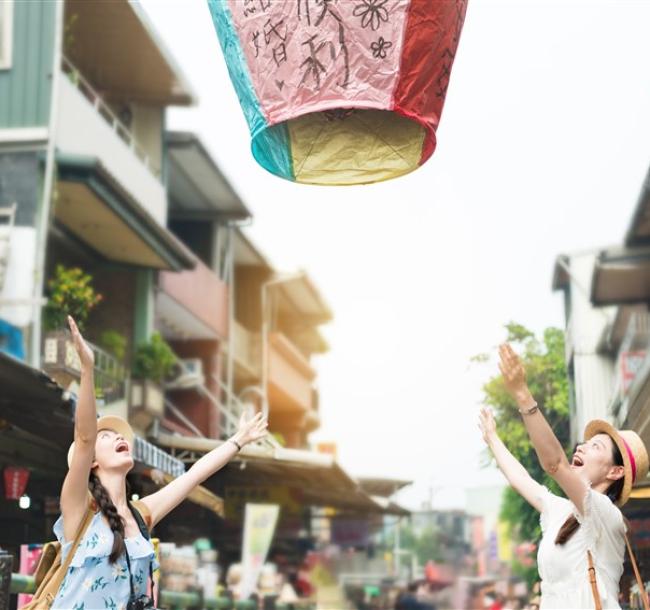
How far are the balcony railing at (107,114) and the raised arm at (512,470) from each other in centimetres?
1176

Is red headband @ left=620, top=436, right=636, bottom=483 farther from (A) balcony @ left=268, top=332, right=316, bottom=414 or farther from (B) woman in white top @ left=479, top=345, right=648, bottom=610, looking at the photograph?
(A) balcony @ left=268, top=332, right=316, bottom=414

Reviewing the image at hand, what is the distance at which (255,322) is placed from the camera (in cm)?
2712

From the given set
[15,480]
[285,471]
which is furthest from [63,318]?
[285,471]

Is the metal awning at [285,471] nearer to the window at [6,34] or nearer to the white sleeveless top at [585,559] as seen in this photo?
the window at [6,34]

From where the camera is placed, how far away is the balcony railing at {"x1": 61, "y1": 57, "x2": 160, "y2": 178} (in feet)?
52.3

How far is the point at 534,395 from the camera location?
14.9 metres

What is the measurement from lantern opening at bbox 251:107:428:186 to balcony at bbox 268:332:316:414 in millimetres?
21660

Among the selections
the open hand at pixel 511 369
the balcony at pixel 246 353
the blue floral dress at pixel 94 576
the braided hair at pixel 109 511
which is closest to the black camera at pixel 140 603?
the blue floral dress at pixel 94 576

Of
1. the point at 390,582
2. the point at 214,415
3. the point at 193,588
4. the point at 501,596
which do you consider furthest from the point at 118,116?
the point at 390,582

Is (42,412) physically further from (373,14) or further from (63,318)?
(373,14)

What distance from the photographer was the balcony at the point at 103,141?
15.0m

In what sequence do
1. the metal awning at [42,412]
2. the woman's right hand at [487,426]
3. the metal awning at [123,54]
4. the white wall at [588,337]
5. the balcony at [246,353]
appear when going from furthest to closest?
the balcony at [246,353]
the white wall at [588,337]
the metal awning at [123,54]
the metal awning at [42,412]
the woman's right hand at [487,426]

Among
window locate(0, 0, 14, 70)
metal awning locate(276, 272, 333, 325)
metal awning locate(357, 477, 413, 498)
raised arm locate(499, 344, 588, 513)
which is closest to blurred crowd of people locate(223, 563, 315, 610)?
metal awning locate(357, 477, 413, 498)

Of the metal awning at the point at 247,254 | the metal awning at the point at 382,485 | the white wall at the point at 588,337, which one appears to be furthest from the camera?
the metal awning at the point at 382,485
